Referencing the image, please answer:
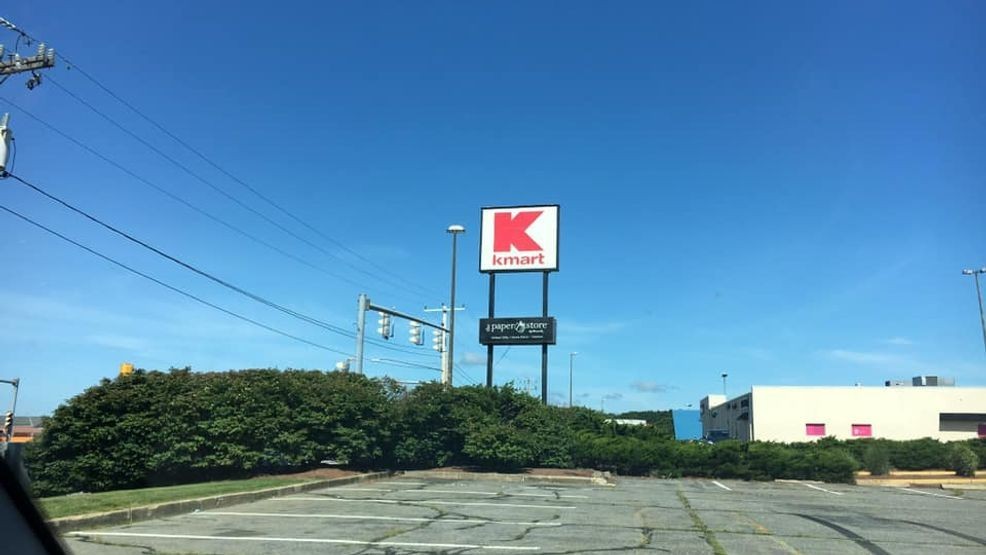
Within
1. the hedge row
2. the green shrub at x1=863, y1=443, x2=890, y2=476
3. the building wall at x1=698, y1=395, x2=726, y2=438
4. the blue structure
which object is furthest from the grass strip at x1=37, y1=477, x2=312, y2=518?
the building wall at x1=698, y1=395, x2=726, y2=438

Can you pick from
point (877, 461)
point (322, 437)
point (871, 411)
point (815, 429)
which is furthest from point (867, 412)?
point (322, 437)

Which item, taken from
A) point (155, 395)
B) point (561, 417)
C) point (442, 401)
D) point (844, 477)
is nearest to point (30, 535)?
point (155, 395)

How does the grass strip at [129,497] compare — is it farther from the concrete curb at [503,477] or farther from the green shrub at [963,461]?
the green shrub at [963,461]

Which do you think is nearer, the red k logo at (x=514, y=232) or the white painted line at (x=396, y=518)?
the white painted line at (x=396, y=518)

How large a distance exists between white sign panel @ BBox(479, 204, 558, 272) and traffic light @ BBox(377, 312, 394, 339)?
475 cm

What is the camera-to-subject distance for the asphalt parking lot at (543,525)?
9602mm

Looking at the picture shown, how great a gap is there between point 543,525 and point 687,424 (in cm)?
6358

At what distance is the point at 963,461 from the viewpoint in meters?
31.7

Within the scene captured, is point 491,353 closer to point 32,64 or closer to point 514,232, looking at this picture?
point 514,232

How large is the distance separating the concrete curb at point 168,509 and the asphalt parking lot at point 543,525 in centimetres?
23

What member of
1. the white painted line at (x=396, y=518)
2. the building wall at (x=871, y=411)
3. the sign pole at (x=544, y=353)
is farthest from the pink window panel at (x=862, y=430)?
the white painted line at (x=396, y=518)

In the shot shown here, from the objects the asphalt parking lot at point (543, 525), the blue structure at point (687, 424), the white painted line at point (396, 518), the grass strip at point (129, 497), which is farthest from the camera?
the blue structure at point (687, 424)

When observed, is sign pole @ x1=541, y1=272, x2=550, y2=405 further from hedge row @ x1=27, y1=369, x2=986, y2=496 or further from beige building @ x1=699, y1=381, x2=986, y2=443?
beige building @ x1=699, y1=381, x2=986, y2=443

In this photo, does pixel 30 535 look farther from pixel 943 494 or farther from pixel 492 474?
pixel 943 494
